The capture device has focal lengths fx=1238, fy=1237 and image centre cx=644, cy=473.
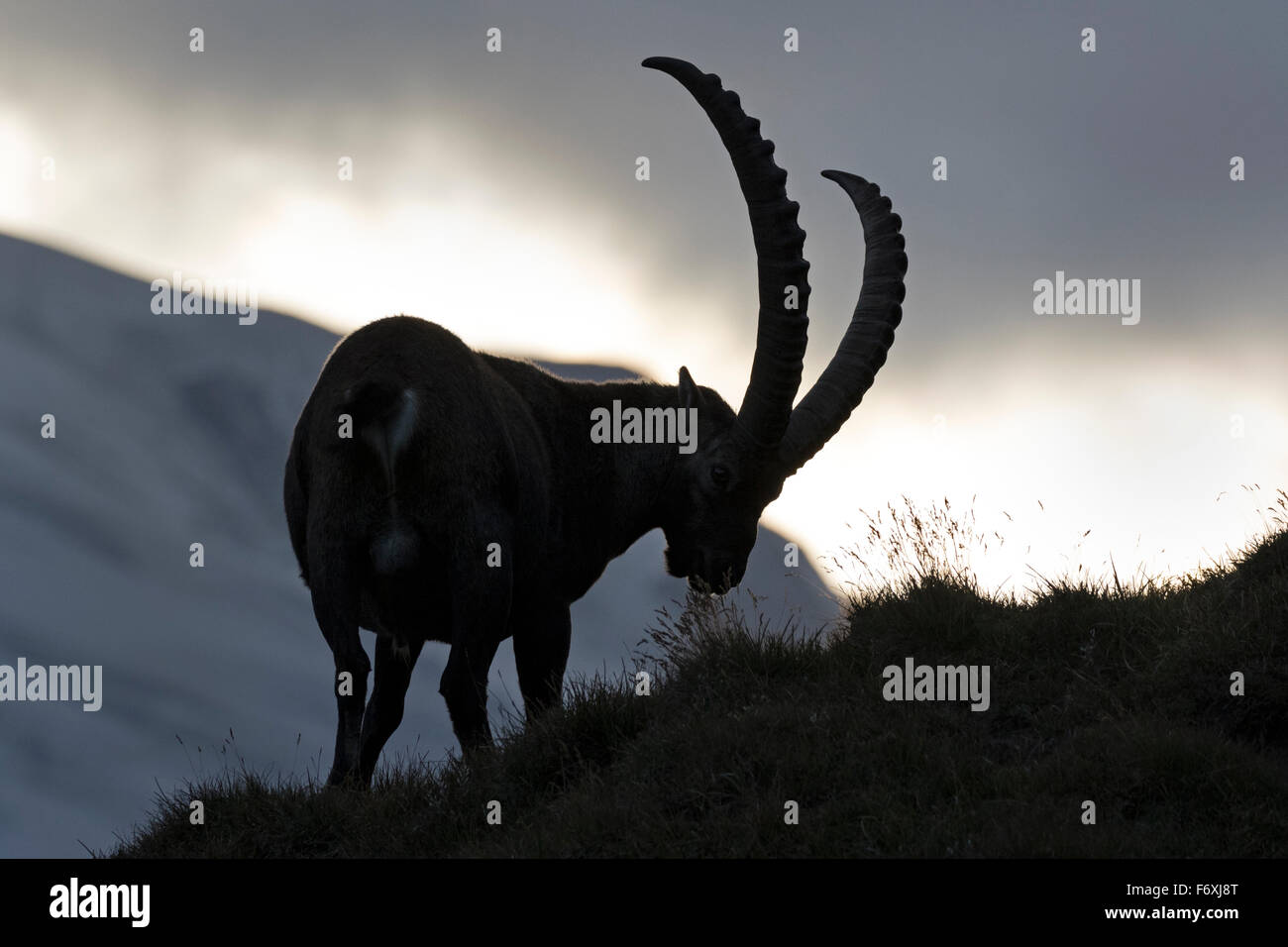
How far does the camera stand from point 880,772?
647cm

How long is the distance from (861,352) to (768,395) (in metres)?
1.16

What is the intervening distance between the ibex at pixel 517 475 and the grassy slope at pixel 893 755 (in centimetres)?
74

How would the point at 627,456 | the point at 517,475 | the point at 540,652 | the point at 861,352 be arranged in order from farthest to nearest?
the point at 861,352 → the point at 627,456 → the point at 540,652 → the point at 517,475

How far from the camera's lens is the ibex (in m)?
7.52

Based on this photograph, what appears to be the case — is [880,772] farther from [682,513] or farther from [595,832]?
[682,513]

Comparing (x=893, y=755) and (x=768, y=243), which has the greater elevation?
(x=768, y=243)

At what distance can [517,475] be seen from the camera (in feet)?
27.4

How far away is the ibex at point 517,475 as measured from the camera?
7520 mm

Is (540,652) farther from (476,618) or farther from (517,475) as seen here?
(476,618)

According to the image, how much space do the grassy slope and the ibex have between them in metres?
0.74

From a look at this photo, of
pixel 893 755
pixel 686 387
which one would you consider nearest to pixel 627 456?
pixel 686 387

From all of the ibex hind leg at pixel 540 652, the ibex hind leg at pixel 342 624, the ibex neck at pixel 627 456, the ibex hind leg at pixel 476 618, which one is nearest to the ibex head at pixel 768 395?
the ibex neck at pixel 627 456
